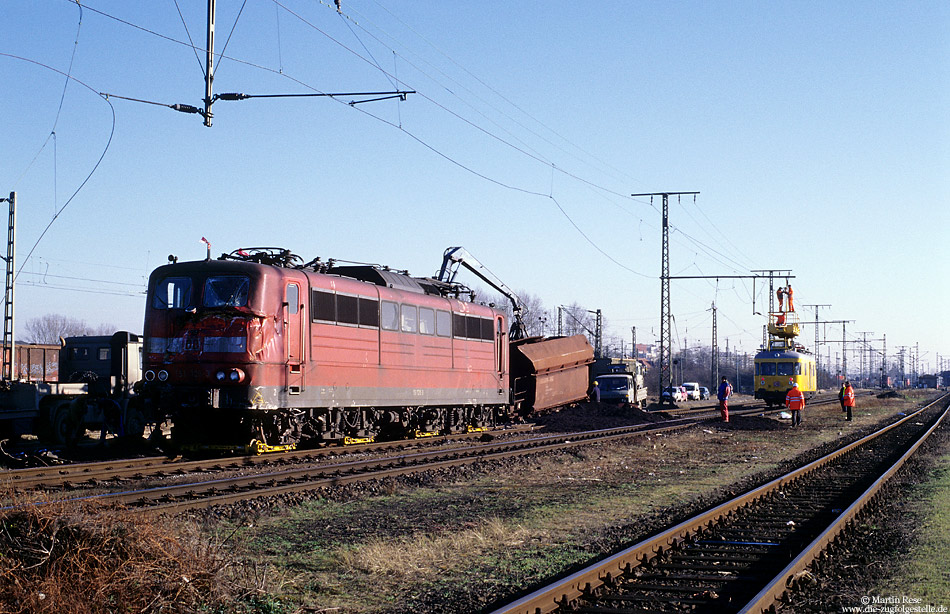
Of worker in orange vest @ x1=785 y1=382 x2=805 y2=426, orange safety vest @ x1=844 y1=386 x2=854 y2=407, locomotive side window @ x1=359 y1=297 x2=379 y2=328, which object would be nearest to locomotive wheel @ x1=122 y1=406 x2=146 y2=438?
locomotive side window @ x1=359 y1=297 x2=379 y2=328

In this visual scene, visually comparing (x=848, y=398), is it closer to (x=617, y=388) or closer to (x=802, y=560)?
(x=617, y=388)

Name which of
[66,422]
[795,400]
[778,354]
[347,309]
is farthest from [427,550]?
[778,354]

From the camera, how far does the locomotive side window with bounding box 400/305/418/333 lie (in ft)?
71.5

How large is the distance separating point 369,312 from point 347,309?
0.90 m

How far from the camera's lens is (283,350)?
17.6 m

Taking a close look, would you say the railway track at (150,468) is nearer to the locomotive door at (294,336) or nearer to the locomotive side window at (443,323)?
the locomotive door at (294,336)

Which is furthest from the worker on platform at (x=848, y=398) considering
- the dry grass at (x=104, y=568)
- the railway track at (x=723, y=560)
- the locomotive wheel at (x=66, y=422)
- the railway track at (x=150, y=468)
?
the dry grass at (x=104, y=568)

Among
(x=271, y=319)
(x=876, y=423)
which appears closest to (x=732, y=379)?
(x=876, y=423)

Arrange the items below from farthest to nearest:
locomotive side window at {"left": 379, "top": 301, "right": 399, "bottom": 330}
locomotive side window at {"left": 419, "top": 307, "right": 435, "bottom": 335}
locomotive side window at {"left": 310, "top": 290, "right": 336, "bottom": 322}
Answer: locomotive side window at {"left": 419, "top": 307, "right": 435, "bottom": 335} < locomotive side window at {"left": 379, "top": 301, "right": 399, "bottom": 330} < locomotive side window at {"left": 310, "top": 290, "right": 336, "bottom": 322}

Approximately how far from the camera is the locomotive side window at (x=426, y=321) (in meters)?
22.7

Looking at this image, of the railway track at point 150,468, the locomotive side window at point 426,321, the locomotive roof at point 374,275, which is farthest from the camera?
the locomotive side window at point 426,321

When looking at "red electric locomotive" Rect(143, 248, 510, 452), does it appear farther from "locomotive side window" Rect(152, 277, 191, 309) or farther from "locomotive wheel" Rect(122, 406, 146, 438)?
"locomotive wheel" Rect(122, 406, 146, 438)

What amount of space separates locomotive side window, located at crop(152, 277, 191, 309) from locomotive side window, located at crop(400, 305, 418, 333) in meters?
5.62

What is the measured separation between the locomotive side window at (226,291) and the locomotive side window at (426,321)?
6.23 meters
